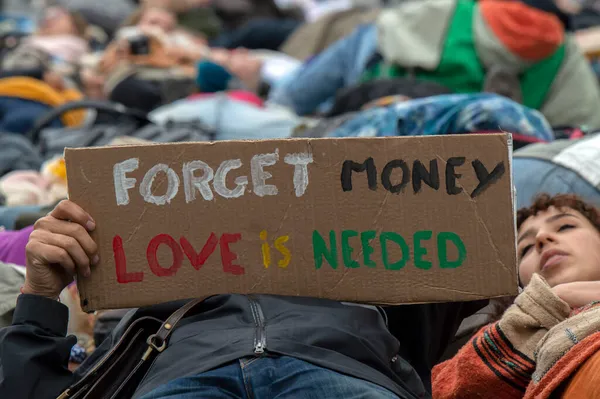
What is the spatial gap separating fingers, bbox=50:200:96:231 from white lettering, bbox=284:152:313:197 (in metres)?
0.44

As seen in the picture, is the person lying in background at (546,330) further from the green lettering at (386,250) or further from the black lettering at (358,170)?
the black lettering at (358,170)

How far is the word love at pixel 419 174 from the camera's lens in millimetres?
2113

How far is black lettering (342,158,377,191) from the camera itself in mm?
2131

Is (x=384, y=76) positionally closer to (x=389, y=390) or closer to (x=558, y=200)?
(x=558, y=200)

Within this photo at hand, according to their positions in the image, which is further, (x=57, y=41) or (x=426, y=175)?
(x=57, y=41)

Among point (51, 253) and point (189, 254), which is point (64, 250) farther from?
point (189, 254)

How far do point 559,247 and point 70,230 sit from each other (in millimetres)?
1205

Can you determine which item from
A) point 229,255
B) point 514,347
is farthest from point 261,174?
point 514,347

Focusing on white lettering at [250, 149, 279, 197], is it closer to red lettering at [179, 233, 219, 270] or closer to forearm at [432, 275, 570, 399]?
red lettering at [179, 233, 219, 270]

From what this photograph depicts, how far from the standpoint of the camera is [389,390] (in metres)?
2.02

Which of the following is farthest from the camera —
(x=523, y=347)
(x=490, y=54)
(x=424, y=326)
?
(x=490, y=54)

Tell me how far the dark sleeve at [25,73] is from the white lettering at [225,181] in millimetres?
4461

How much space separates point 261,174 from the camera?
2154mm

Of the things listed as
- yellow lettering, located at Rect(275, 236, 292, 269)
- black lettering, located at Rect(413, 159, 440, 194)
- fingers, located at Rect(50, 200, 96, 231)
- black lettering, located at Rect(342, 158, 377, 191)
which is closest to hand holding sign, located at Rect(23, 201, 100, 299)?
fingers, located at Rect(50, 200, 96, 231)
